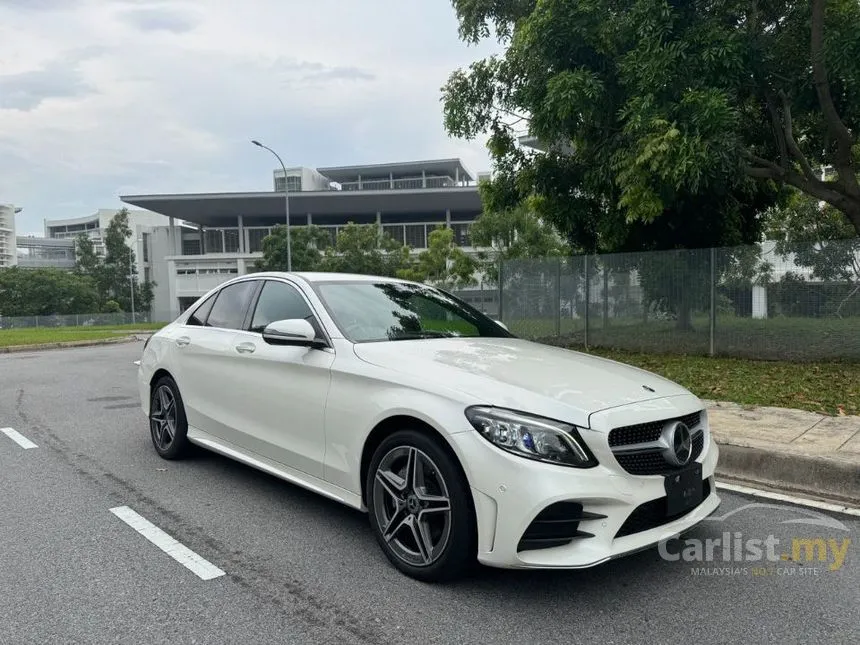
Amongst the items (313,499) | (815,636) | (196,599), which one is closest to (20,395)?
(313,499)

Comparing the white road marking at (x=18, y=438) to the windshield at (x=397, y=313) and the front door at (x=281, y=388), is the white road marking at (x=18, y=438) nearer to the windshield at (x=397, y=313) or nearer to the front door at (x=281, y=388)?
the front door at (x=281, y=388)

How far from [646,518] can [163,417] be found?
4.28 m

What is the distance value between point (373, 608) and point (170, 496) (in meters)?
2.31

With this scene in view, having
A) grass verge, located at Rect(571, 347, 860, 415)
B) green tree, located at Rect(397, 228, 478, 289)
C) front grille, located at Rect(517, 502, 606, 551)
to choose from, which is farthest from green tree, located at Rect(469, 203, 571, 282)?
front grille, located at Rect(517, 502, 606, 551)

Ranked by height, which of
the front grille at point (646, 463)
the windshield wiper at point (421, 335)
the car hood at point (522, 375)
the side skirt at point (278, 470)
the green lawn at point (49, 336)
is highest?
the windshield wiper at point (421, 335)

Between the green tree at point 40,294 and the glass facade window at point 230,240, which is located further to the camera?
the glass facade window at point 230,240

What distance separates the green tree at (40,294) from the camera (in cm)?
5881

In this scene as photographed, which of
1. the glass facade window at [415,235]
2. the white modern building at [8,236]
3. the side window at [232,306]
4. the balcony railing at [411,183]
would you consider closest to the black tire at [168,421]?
the side window at [232,306]

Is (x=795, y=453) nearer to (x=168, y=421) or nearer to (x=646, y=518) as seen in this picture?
(x=646, y=518)

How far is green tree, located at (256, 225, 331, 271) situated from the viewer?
39.9 m

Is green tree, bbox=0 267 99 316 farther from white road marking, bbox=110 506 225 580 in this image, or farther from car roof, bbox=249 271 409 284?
white road marking, bbox=110 506 225 580

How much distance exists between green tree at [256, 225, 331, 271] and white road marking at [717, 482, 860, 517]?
35.4m

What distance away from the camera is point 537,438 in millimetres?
2945

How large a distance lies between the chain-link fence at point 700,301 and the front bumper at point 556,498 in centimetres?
948
